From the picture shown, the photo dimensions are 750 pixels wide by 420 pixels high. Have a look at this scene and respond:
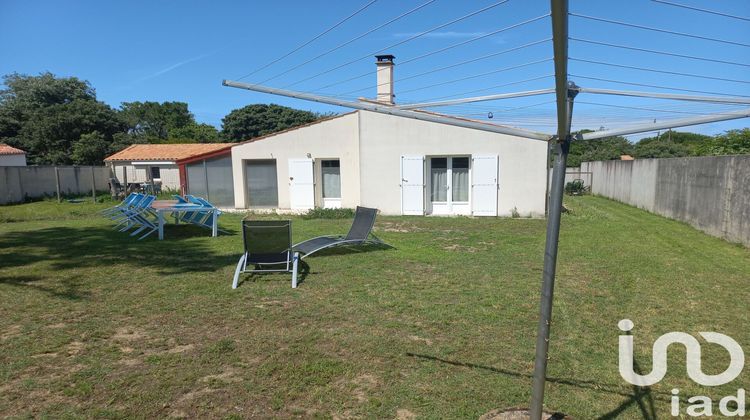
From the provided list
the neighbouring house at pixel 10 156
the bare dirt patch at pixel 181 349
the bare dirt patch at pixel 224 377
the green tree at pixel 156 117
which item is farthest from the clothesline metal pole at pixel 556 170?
the green tree at pixel 156 117

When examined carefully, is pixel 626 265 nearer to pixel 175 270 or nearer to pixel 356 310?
pixel 356 310

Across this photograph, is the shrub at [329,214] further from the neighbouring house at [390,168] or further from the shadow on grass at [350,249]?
the shadow on grass at [350,249]

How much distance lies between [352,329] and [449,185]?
10.3 m

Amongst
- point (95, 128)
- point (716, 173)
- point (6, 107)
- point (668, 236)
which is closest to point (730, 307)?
point (668, 236)

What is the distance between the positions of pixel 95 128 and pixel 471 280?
39.4m

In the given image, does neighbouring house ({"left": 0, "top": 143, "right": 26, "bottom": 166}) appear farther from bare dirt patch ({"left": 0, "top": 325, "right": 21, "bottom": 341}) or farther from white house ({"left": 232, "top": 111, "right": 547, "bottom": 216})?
bare dirt patch ({"left": 0, "top": 325, "right": 21, "bottom": 341})

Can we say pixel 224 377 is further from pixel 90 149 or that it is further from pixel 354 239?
pixel 90 149

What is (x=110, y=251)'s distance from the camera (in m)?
8.17

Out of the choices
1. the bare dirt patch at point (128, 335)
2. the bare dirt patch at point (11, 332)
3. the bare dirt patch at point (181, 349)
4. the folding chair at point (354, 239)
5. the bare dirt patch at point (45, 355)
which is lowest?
the bare dirt patch at point (181, 349)

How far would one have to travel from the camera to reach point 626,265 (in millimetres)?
6781

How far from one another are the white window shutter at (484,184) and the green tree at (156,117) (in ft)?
162

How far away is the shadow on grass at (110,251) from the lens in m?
7.07

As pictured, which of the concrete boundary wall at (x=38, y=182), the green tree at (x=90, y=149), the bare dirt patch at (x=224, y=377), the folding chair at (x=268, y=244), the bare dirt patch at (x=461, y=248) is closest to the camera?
the bare dirt patch at (x=224, y=377)

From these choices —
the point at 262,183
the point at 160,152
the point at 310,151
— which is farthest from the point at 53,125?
the point at 310,151
